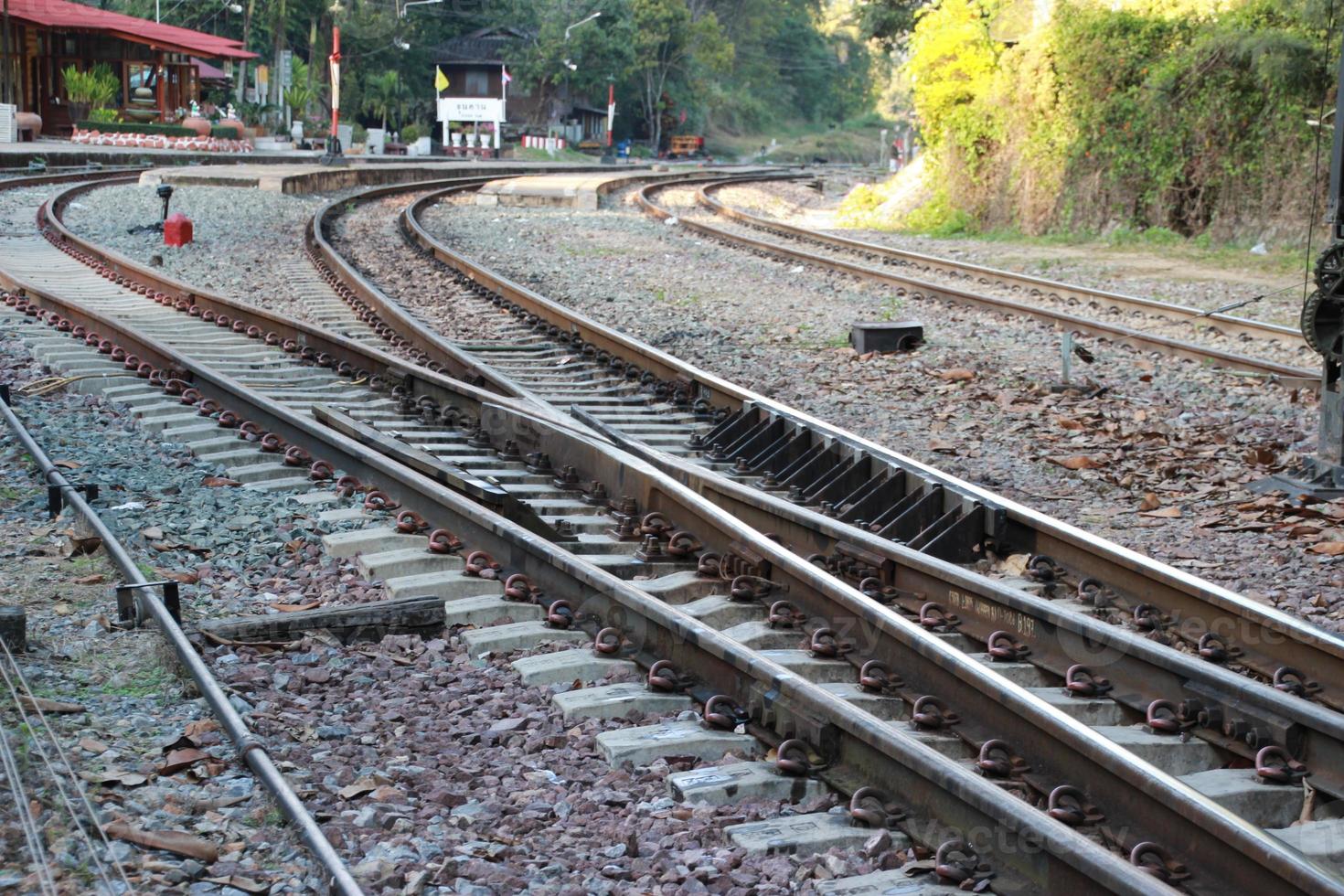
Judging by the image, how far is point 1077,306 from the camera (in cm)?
1549

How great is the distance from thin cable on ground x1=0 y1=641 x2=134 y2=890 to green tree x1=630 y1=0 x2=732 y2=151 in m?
77.7

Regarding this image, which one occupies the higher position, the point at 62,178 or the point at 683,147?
the point at 683,147

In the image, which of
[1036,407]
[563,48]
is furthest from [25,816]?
[563,48]

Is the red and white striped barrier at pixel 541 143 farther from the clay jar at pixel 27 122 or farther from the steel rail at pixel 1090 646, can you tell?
the steel rail at pixel 1090 646

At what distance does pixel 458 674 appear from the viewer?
5.00m

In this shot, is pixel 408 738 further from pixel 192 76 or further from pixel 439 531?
pixel 192 76

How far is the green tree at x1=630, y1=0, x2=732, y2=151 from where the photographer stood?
80.9m

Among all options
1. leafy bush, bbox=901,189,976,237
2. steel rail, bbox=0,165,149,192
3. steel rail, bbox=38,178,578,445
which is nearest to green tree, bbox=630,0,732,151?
steel rail, bbox=0,165,149,192

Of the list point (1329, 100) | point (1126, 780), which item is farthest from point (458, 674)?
point (1329, 100)

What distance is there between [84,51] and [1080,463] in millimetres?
51502

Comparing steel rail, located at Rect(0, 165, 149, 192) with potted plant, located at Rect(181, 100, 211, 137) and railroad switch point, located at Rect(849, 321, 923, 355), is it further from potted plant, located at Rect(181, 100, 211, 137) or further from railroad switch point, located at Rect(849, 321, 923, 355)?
railroad switch point, located at Rect(849, 321, 923, 355)

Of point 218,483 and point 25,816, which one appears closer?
point 25,816

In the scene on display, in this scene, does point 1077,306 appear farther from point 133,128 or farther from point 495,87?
point 495,87

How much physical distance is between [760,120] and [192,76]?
5275cm
